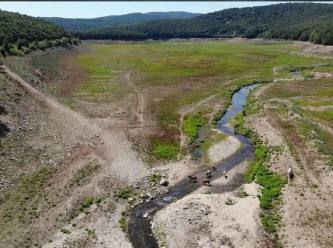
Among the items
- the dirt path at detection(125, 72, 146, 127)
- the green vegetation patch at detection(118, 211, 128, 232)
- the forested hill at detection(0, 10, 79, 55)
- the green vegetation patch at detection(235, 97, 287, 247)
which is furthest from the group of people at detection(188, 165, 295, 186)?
the forested hill at detection(0, 10, 79, 55)

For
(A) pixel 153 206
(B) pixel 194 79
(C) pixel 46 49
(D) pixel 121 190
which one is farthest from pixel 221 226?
(C) pixel 46 49

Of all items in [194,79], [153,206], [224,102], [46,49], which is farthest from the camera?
[46,49]

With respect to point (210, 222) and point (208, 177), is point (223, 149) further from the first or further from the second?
point (210, 222)

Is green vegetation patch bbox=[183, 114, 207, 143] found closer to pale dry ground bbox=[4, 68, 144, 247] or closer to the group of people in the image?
pale dry ground bbox=[4, 68, 144, 247]

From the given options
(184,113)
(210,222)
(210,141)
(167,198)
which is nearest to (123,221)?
(167,198)

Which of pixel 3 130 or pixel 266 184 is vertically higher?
pixel 3 130

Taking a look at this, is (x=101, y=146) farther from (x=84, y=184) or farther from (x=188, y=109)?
(x=188, y=109)
